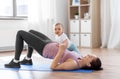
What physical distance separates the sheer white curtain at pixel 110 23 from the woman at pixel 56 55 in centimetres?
319

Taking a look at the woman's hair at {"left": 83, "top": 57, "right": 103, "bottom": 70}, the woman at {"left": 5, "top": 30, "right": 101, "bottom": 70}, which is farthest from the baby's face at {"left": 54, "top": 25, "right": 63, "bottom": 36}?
the woman's hair at {"left": 83, "top": 57, "right": 103, "bottom": 70}

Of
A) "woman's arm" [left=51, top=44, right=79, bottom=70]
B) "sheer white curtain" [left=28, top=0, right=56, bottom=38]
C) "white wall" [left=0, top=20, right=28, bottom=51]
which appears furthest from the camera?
"sheer white curtain" [left=28, top=0, right=56, bottom=38]

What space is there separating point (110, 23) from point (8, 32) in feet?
7.99

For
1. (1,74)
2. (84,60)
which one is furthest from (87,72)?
(1,74)

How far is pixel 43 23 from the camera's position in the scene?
19.9 feet

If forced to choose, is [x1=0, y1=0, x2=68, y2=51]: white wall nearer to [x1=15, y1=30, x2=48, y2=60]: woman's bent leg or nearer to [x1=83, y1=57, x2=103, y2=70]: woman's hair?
[x1=15, y1=30, x2=48, y2=60]: woman's bent leg

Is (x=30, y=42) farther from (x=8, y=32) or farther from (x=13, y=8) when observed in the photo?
(x=13, y=8)

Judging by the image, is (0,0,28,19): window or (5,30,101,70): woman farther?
(0,0,28,19): window

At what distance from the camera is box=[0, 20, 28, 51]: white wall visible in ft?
17.9

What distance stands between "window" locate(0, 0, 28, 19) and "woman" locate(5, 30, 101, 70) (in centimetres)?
251

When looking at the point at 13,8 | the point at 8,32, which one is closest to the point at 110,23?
the point at 13,8

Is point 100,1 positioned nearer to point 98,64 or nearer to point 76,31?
point 76,31

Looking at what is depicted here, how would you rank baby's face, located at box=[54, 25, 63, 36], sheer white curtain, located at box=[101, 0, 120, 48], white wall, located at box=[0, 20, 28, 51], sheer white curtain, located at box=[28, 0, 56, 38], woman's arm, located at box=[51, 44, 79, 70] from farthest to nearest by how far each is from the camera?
sheer white curtain, located at box=[101, 0, 120, 48] → sheer white curtain, located at box=[28, 0, 56, 38] → white wall, located at box=[0, 20, 28, 51] → baby's face, located at box=[54, 25, 63, 36] → woman's arm, located at box=[51, 44, 79, 70]

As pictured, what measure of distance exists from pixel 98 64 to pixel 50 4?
3.52m
